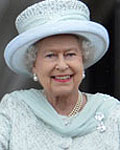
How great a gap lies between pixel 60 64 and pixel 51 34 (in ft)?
0.46

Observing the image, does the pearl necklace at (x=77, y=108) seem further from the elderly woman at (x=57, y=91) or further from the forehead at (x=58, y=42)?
the forehead at (x=58, y=42)

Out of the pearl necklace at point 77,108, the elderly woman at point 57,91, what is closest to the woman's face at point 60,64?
the elderly woman at point 57,91

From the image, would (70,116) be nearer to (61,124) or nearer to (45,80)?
(61,124)

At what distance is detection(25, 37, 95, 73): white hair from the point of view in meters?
2.19

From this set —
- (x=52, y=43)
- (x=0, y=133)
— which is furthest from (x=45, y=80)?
(x=0, y=133)

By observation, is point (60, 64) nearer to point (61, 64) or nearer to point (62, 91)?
point (61, 64)

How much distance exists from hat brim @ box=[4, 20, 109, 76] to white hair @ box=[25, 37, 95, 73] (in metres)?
0.02

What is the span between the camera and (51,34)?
206 cm

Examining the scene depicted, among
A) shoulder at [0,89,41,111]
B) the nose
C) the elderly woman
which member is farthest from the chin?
shoulder at [0,89,41,111]

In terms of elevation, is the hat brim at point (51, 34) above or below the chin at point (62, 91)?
above

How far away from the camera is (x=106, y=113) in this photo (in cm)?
228

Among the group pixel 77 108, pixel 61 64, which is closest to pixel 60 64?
pixel 61 64

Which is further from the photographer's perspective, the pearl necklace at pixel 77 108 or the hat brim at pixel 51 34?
the pearl necklace at pixel 77 108

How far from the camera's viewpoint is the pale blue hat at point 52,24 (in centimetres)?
205
